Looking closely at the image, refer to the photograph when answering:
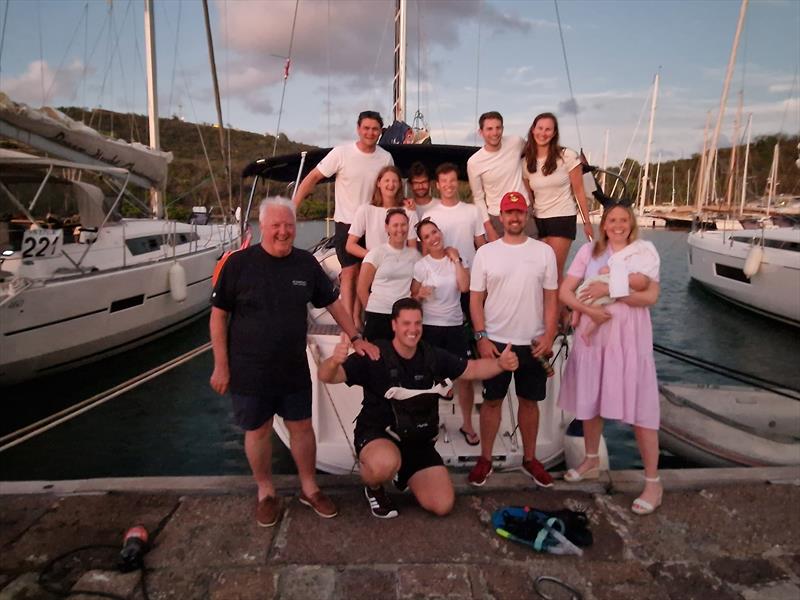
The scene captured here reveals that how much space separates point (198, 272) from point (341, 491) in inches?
409

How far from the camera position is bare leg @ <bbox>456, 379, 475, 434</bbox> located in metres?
4.35

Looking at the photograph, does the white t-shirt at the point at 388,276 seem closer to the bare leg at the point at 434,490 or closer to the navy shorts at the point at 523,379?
the navy shorts at the point at 523,379

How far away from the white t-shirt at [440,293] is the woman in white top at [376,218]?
44 cm

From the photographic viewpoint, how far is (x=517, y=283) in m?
3.51

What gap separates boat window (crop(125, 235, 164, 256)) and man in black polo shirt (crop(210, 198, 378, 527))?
8.71 metres

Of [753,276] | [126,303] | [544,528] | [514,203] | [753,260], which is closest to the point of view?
[544,528]

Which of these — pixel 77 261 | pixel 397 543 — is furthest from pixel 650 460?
pixel 77 261

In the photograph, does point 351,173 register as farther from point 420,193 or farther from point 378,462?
point 378,462

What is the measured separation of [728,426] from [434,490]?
4234 millimetres

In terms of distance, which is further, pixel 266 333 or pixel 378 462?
pixel 378 462

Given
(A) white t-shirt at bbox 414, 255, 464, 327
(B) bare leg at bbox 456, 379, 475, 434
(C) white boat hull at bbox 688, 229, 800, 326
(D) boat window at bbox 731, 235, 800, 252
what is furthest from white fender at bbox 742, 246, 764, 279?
(A) white t-shirt at bbox 414, 255, 464, 327

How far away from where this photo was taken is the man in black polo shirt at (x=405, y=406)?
3.30 m

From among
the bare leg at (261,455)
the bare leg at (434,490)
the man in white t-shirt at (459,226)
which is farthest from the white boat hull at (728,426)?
the bare leg at (261,455)

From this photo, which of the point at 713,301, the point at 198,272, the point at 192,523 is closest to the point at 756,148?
the point at 713,301
